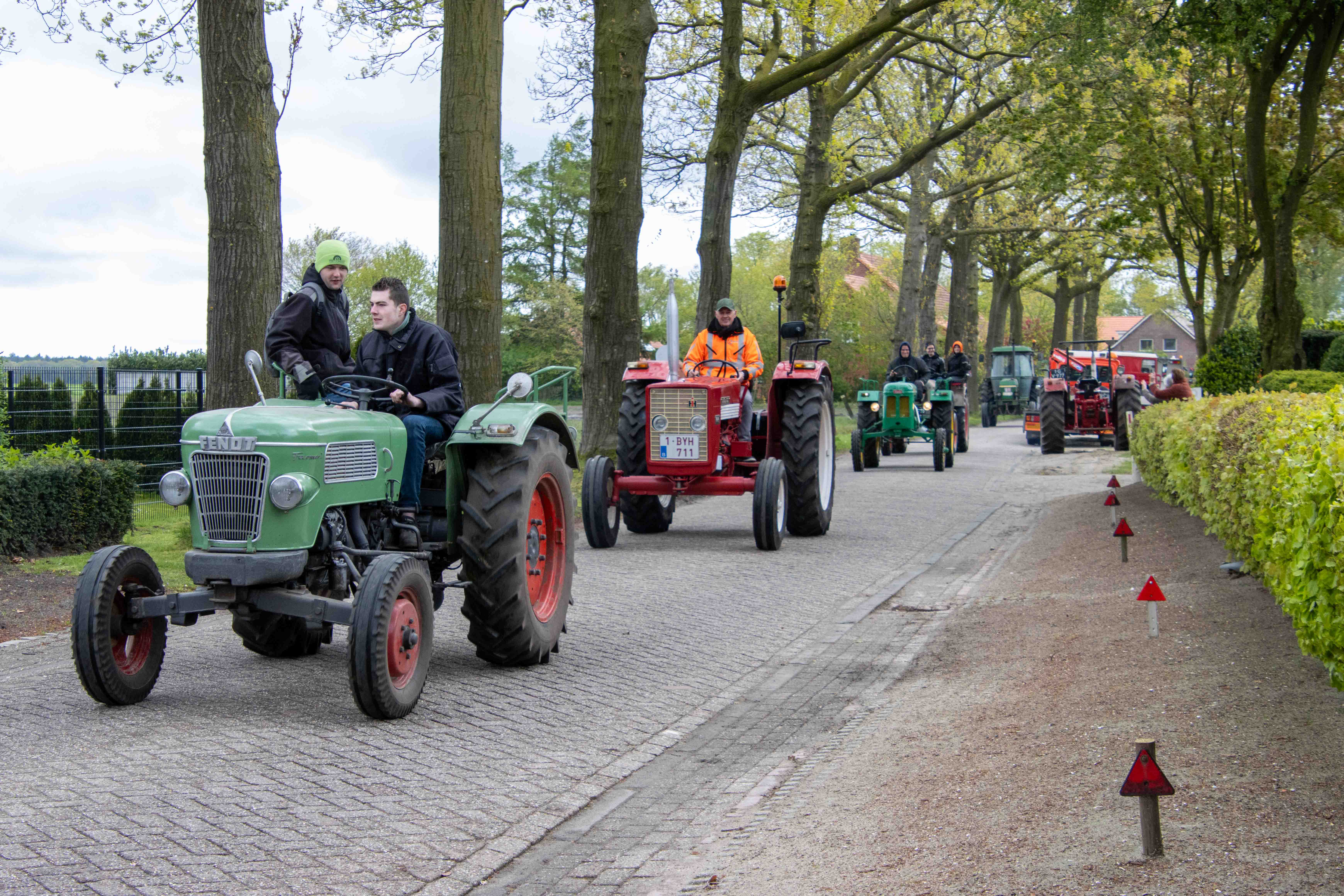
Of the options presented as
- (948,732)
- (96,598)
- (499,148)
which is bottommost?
(948,732)

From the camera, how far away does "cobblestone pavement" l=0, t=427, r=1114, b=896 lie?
4.20 metres

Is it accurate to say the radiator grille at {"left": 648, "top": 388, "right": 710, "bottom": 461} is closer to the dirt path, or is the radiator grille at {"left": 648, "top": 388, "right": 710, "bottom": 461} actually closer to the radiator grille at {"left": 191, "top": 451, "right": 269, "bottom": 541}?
the dirt path

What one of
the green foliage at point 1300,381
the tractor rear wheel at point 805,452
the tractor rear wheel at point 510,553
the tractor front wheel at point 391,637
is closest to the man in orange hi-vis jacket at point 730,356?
the tractor rear wheel at point 805,452

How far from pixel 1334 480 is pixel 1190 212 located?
2127 cm

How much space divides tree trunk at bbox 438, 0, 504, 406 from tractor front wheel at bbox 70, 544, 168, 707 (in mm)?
6564

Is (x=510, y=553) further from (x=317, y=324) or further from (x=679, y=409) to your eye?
(x=679, y=409)

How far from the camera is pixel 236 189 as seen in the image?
11.3 metres

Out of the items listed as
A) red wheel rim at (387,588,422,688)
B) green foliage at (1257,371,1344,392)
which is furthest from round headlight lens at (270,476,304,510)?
green foliage at (1257,371,1344,392)

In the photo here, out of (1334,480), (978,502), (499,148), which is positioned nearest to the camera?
(1334,480)

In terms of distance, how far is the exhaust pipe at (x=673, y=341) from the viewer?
11039 mm

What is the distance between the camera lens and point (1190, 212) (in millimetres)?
24578

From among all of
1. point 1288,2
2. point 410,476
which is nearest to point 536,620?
point 410,476

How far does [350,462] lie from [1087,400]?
2314 cm

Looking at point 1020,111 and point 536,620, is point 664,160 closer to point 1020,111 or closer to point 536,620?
point 1020,111
